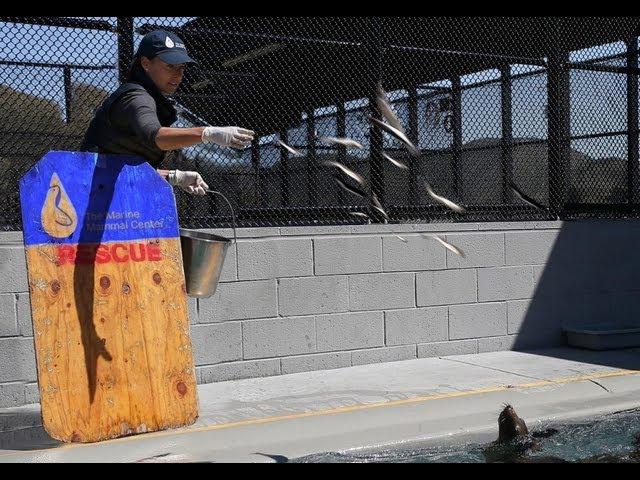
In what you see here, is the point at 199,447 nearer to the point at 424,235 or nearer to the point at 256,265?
the point at 256,265

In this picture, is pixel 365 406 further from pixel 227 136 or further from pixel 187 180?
pixel 227 136

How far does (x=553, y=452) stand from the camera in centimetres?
502

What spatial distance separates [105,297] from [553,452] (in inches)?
111

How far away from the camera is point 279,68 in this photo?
784 cm

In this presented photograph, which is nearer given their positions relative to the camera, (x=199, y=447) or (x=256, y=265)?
(x=199, y=447)

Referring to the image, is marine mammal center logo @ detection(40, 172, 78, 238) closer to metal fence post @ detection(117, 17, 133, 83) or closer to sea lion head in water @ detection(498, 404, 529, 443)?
metal fence post @ detection(117, 17, 133, 83)

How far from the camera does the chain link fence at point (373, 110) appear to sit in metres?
6.88

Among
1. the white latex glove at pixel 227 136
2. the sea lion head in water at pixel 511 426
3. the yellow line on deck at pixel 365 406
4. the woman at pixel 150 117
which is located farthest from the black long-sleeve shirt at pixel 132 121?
the sea lion head in water at pixel 511 426

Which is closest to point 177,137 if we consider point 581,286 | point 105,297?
point 105,297

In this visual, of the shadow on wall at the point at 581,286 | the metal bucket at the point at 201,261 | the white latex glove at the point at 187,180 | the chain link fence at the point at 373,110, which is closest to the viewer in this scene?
the metal bucket at the point at 201,261

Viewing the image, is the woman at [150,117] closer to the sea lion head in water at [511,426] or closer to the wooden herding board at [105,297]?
the wooden herding board at [105,297]

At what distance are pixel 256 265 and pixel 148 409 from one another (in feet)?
7.80

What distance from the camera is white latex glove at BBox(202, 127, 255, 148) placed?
4.74 meters

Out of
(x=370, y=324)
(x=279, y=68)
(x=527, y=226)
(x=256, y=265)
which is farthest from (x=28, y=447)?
(x=527, y=226)
